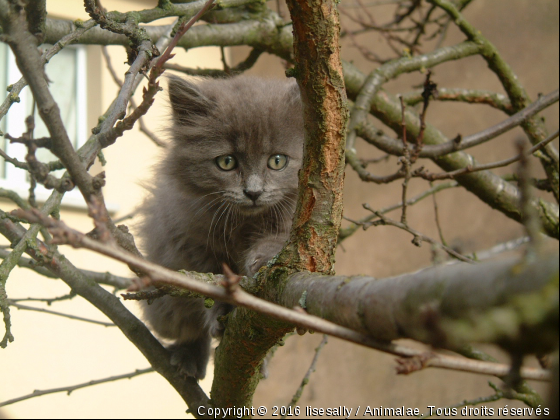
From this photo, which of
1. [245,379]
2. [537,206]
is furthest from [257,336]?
[537,206]

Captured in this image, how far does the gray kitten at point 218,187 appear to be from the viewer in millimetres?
2525

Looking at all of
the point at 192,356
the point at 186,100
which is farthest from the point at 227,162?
the point at 192,356

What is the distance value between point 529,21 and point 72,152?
4.99m

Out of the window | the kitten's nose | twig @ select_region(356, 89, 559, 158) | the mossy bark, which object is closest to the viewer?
the mossy bark

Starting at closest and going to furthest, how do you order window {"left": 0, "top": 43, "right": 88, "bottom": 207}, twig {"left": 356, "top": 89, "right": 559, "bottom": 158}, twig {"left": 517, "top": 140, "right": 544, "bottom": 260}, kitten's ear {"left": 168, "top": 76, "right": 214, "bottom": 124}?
twig {"left": 517, "top": 140, "right": 544, "bottom": 260} < twig {"left": 356, "top": 89, "right": 559, "bottom": 158} < kitten's ear {"left": 168, "top": 76, "right": 214, "bottom": 124} < window {"left": 0, "top": 43, "right": 88, "bottom": 207}

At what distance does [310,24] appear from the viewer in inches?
51.5

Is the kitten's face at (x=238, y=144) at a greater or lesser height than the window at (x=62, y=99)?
lesser

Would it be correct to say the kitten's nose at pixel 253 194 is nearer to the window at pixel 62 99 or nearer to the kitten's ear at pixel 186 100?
the kitten's ear at pixel 186 100

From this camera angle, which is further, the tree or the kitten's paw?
the kitten's paw

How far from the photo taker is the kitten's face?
2.51m

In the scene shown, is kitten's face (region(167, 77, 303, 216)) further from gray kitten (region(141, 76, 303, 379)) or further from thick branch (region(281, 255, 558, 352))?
thick branch (region(281, 255, 558, 352))

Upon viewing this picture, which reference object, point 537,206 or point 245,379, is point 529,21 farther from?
point 245,379

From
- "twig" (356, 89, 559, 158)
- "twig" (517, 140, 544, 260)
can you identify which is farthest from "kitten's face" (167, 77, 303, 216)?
"twig" (517, 140, 544, 260)

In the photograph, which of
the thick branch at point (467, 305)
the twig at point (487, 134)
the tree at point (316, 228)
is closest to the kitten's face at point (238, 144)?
the tree at point (316, 228)
